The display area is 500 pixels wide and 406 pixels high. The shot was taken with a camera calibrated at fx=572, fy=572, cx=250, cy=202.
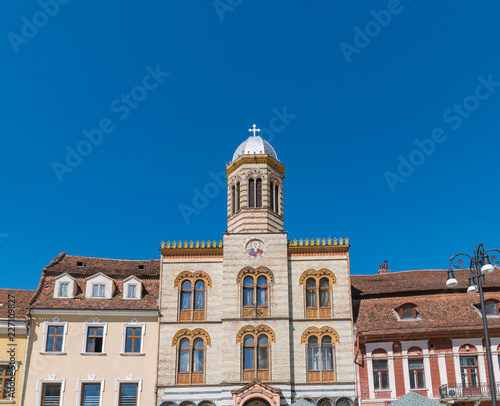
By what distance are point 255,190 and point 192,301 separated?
900 centimetres

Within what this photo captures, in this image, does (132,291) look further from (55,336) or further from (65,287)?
(55,336)

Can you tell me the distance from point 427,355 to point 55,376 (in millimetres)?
22668

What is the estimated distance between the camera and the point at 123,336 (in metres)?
36.2

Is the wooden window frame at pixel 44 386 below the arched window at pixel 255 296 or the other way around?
below

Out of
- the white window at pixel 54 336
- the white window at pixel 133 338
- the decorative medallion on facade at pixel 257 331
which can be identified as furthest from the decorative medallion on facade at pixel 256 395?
the white window at pixel 54 336

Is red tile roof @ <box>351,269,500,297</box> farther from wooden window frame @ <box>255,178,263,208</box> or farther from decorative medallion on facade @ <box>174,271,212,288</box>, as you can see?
decorative medallion on facade @ <box>174,271,212,288</box>

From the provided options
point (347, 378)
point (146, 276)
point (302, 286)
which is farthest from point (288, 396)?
point (146, 276)

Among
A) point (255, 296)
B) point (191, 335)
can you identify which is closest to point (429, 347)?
point (255, 296)

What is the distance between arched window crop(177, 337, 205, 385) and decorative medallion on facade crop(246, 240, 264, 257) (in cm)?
653

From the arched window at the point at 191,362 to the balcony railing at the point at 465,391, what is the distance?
14.5 meters

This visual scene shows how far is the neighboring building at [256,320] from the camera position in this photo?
35.1 metres

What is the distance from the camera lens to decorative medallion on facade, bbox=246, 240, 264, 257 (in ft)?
125

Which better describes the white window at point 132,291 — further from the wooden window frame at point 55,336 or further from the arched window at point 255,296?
the arched window at point 255,296

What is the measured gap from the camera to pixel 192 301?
123 ft
